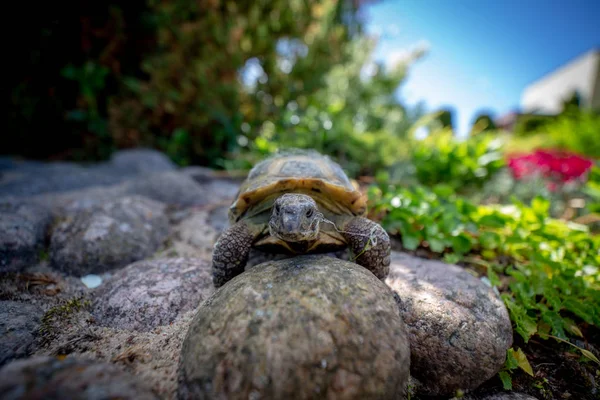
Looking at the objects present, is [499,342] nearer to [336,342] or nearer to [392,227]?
[336,342]

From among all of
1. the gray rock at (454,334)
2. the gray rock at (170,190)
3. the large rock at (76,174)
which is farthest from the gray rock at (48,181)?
the gray rock at (454,334)

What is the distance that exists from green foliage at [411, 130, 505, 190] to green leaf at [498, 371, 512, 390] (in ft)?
9.74

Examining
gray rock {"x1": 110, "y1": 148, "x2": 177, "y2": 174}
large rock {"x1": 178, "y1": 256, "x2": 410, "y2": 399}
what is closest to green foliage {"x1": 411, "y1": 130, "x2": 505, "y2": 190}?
large rock {"x1": 178, "y1": 256, "x2": 410, "y2": 399}

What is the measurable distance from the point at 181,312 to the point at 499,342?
1.68 metres

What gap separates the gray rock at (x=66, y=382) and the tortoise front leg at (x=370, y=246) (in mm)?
1193

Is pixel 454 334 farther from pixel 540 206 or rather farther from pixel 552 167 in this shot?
pixel 552 167

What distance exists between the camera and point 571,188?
428 cm

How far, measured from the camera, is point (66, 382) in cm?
91

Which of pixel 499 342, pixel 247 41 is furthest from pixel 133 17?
pixel 499 342

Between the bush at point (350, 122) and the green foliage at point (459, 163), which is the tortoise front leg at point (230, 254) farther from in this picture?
the green foliage at point (459, 163)

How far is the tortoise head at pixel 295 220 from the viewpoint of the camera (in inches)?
55.4

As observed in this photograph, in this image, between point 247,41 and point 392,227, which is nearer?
point 392,227

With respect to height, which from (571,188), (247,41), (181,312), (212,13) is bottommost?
(181,312)

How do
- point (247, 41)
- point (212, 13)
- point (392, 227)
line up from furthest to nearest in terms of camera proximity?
point (247, 41) < point (212, 13) < point (392, 227)
